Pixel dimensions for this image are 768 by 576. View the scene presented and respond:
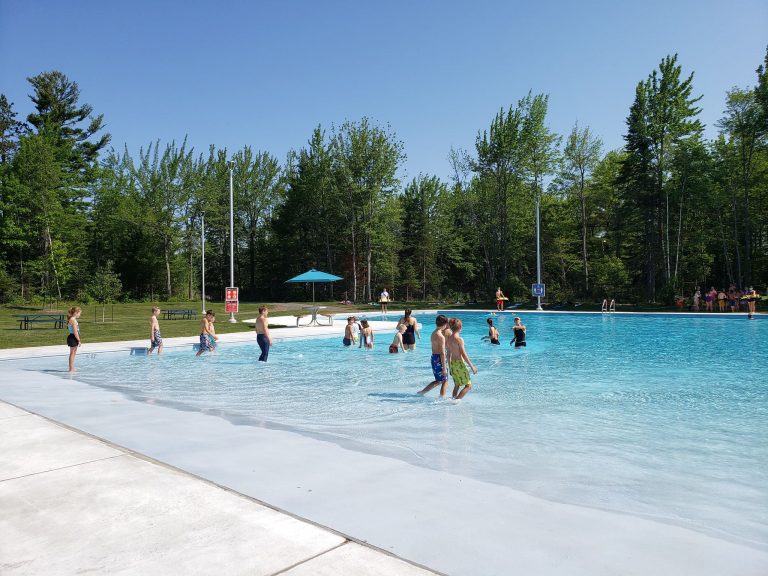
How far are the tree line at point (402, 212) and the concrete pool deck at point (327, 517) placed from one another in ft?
87.5

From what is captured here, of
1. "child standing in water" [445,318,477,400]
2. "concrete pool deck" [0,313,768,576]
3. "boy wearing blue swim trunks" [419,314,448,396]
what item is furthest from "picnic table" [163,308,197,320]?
"concrete pool deck" [0,313,768,576]

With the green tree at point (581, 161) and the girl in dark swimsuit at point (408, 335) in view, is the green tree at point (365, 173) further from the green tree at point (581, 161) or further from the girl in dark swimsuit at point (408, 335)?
the girl in dark swimsuit at point (408, 335)

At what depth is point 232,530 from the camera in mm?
3773

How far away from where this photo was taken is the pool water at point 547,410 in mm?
5258

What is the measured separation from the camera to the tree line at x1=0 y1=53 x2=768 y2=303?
38188 mm

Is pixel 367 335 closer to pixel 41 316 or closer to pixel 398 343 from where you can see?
pixel 398 343

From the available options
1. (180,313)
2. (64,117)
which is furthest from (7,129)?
(180,313)

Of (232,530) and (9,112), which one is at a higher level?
(9,112)

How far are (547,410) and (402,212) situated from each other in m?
45.0

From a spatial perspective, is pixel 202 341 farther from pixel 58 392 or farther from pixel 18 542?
pixel 18 542

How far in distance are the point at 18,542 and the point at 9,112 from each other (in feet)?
186

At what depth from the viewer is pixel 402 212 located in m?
52.8

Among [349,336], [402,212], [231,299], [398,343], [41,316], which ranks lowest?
[398,343]

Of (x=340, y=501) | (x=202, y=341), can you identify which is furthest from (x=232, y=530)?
(x=202, y=341)
